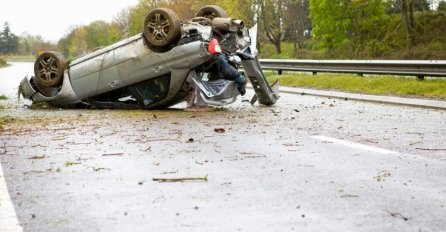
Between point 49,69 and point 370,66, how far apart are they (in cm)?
1039

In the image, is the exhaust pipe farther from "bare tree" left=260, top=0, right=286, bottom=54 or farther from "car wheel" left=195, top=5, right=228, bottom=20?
"bare tree" left=260, top=0, right=286, bottom=54

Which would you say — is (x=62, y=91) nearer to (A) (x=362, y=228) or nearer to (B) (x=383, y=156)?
(B) (x=383, y=156)

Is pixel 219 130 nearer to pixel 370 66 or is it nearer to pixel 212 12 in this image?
pixel 212 12

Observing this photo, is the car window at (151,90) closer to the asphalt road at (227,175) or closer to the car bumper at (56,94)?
the car bumper at (56,94)

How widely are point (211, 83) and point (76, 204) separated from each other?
8203mm

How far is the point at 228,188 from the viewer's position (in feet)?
17.3

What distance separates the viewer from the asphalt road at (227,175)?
4273 millimetres

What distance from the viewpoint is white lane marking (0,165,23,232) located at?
163 inches

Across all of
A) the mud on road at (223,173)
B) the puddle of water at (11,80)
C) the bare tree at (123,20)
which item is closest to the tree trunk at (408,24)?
the puddle of water at (11,80)

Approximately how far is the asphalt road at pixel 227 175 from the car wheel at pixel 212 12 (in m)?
3.73

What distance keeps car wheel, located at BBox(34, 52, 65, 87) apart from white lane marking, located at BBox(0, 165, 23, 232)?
9.15m

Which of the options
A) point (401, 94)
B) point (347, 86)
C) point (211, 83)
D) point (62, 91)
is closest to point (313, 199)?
point (211, 83)

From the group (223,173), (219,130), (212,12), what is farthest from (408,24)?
(223,173)

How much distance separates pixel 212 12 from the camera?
1416 cm
